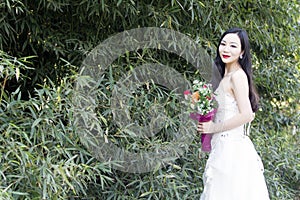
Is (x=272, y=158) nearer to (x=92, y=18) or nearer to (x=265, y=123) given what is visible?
(x=265, y=123)

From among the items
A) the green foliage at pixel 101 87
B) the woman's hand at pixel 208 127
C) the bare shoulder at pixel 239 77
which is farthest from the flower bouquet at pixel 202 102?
the green foliage at pixel 101 87

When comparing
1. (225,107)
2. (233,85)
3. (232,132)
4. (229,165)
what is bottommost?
(229,165)

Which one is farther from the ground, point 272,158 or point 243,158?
point 243,158

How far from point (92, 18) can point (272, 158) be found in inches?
64.1

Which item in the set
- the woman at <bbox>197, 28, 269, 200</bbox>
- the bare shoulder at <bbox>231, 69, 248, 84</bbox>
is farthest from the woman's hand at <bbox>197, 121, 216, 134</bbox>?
the bare shoulder at <bbox>231, 69, 248, 84</bbox>

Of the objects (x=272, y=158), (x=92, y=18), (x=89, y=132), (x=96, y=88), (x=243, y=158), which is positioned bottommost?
(x=272, y=158)

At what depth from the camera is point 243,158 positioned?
238cm

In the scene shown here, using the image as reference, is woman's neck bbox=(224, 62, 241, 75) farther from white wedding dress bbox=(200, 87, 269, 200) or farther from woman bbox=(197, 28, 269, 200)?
white wedding dress bbox=(200, 87, 269, 200)

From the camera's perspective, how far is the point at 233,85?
2.31 meters

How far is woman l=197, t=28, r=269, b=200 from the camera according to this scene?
232 cm

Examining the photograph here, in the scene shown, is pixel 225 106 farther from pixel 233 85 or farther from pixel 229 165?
pixel 229 165

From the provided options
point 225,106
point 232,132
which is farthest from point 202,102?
point 232,132

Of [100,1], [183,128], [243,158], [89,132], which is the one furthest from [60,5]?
[243,158]

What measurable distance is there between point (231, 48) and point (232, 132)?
44 centimetres
